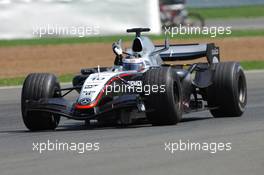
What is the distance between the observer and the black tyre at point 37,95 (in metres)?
13.0

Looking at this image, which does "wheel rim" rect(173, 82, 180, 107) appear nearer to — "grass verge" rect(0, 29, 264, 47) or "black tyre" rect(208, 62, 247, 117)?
"black tyre" rect(208, 62, 247, 117)

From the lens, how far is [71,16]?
95.3 ft

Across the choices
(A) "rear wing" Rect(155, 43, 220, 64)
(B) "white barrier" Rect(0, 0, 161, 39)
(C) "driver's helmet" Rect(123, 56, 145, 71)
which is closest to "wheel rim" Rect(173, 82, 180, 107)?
(C) "driver's helmet" Rect(123, 56, 145, 71)

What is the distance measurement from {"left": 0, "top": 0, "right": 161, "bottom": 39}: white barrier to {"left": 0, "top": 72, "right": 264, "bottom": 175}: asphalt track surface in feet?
46.8

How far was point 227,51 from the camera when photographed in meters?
29.1

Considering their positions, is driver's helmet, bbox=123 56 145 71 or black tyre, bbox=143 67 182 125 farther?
driver's helmet, bbox=123 56 145 71

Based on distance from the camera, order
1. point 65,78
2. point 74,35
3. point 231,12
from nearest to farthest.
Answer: point 65,78 → point 74,35 → point 231,12

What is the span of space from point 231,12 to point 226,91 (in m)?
37.1

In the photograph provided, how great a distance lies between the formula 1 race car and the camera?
40.5 feet

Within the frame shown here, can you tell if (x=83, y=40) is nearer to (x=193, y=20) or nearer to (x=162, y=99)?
(x=193, y=20)

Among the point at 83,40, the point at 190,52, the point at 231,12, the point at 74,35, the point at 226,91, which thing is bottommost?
the point at 231,12

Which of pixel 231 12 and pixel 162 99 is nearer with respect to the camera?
pixel 162 99

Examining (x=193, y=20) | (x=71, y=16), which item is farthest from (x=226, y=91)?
(x=193, y=20)

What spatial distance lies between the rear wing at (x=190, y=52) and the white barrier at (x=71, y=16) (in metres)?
14.3
